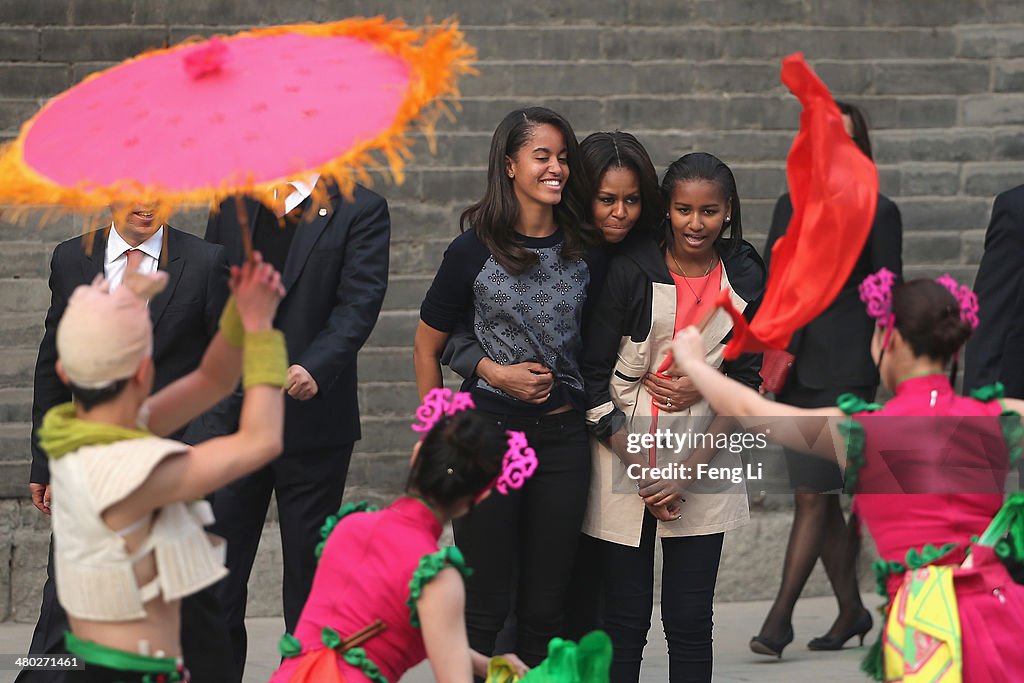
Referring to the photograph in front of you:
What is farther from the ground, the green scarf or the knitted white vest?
the green scarf

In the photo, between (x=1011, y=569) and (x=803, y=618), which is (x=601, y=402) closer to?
(x=1011, y=569)

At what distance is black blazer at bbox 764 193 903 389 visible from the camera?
594cm

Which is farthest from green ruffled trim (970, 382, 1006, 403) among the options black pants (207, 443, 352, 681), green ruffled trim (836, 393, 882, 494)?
black pants (207, 443, 352, 681)

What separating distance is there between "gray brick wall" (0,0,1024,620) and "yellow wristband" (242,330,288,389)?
3.55m

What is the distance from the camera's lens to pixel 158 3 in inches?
260

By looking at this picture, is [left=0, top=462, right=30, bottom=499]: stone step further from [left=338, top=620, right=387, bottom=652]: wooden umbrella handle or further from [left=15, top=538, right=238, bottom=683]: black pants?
[left=338, top=620, right=387, bottom=652]: wooden umbrella handle

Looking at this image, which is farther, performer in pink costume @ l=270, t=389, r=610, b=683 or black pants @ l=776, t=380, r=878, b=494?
black pants @ l=776, t=380, r=878, b=494

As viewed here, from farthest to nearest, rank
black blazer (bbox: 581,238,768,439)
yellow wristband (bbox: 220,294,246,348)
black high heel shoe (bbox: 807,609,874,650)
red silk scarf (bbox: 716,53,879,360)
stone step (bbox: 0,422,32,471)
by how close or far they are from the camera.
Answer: stone step (bbox: 0,422,32,471) < black high heel shoe (bbox: 807,609,874,650) < black blazer (bbox: 581,238,768,439) < red silk scarf (bbox: 716,53,879,360) < yellow wristband (bbox: 220,294,246,348)

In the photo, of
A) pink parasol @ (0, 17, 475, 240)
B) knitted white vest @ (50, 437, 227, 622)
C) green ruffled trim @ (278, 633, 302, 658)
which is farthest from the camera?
green ruffled trim @ (278, 633, 302, 658)

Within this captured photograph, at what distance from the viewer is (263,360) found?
315 centimetres

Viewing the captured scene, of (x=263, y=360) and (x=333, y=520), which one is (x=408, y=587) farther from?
(x=263, y=360)

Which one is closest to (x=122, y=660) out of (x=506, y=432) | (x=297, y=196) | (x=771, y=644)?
(x=506, y=432)

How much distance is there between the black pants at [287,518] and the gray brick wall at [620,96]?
1.67 m

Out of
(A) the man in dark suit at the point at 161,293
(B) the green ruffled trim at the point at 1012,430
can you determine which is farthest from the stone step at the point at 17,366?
(B) the green ruffled trim at the point at 1012,430
